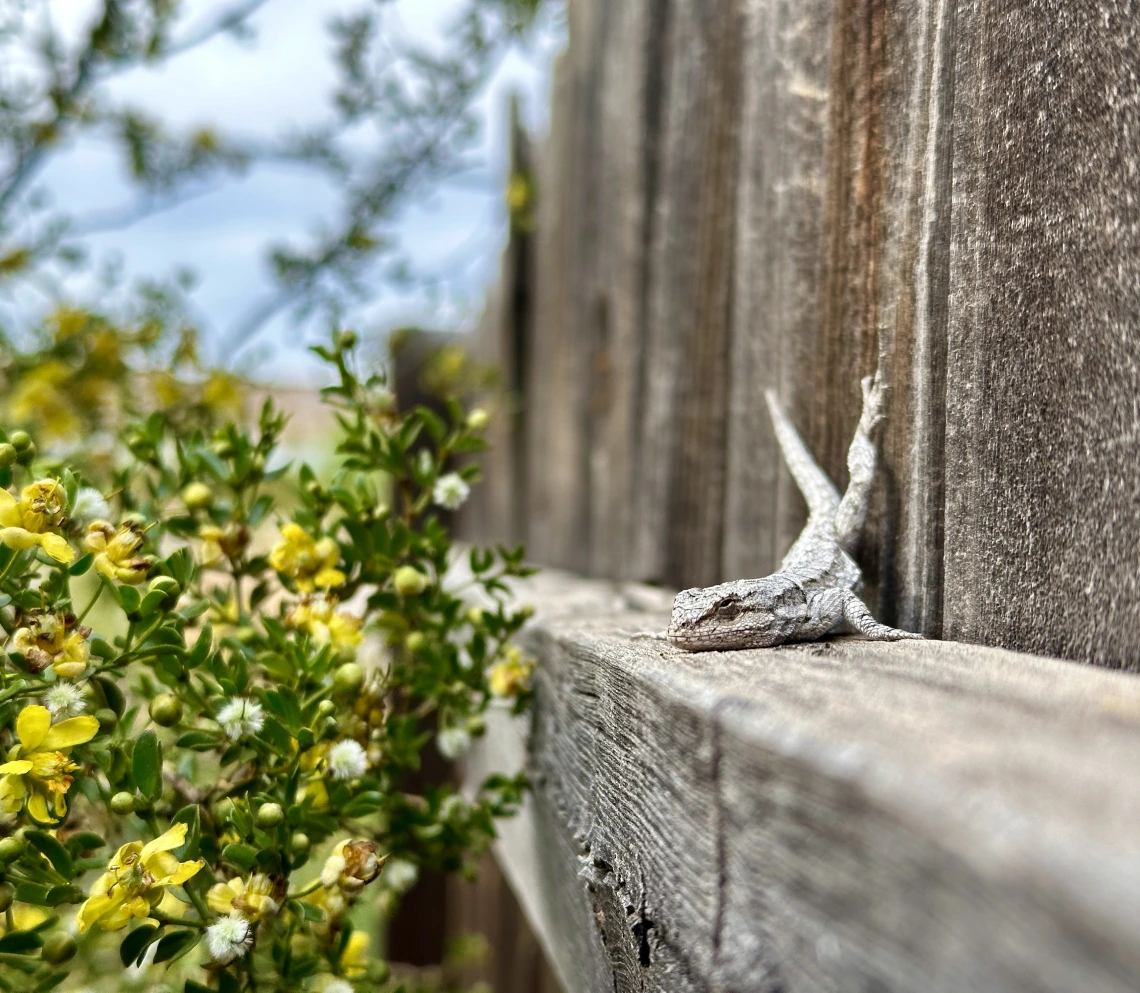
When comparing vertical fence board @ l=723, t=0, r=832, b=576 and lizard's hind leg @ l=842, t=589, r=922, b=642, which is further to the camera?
vertical fence board @ l=723, t=0, r=832, b=576

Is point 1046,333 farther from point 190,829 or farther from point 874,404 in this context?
point 190,829

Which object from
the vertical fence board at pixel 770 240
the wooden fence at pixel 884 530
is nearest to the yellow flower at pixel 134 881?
the wooden fence at pixel 884 530

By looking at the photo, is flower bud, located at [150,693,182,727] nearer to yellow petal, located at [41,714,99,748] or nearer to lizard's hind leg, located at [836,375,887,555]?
yellow petal, located at [41,714,99,748]

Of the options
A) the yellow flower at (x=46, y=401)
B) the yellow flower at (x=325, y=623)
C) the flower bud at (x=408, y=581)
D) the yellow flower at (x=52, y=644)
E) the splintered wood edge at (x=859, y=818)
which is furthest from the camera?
the yellow flower at (x=46, y=401)

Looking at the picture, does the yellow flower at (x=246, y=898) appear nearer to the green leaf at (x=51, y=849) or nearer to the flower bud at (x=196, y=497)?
the green leaf at (x=51, y=849)

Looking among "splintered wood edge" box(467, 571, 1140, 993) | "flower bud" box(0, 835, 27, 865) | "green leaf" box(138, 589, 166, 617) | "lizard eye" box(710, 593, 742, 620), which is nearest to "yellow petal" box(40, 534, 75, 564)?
"green leaf" box(138, 589, 166, 617)

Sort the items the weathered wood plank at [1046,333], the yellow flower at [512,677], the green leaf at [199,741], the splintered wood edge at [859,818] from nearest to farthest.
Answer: the splintered wood edge at [859,818] < the weathered wood plank at [1046,333] < the green leaf at [199,741] < the yellow flower at [512,677]

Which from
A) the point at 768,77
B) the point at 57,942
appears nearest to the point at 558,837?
the point at 57,942
